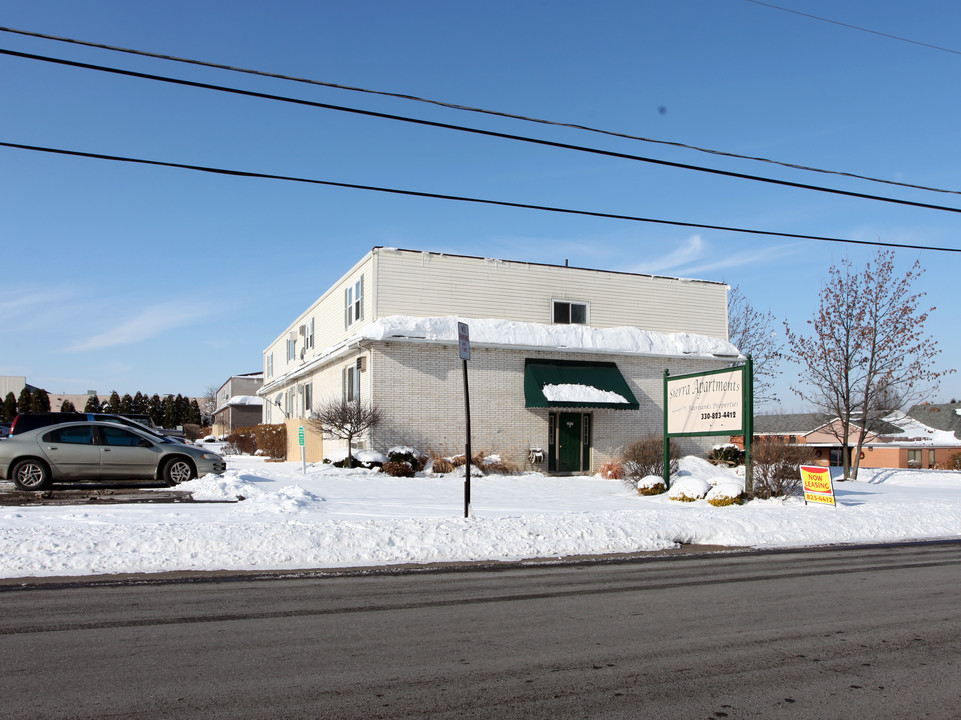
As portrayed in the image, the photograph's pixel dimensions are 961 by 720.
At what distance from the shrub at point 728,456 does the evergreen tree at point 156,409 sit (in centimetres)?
8273

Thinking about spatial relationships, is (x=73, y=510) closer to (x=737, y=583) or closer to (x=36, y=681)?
(x=36, y=681)

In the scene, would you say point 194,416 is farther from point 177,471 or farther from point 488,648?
point 488,648

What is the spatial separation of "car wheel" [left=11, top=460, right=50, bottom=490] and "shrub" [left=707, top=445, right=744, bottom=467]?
19.9 metres

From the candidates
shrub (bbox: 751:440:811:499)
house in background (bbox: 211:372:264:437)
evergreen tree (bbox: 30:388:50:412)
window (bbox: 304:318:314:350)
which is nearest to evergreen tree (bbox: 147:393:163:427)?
evergreen tree (bbox: 30:388:50:412)

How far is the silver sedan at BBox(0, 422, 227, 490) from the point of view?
16.2 meters

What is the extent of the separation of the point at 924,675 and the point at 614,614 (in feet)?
8.61

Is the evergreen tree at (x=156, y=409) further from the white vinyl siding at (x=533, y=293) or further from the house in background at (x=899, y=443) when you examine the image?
the white vinyl siding at (x=533, y=293)

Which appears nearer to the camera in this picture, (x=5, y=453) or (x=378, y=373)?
(x=5, y=453)

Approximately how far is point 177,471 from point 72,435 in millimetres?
2208

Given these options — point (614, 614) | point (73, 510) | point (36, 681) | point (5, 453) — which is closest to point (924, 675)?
point (614, 614)

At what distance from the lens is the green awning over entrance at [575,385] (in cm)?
2516

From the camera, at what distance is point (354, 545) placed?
10.8 metres

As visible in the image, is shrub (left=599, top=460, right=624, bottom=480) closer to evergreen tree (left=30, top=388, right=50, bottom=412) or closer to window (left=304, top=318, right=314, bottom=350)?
window (left=304, top=318, right=314, bottom=350)

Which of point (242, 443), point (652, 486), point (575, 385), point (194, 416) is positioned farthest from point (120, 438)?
point (194, 416)
